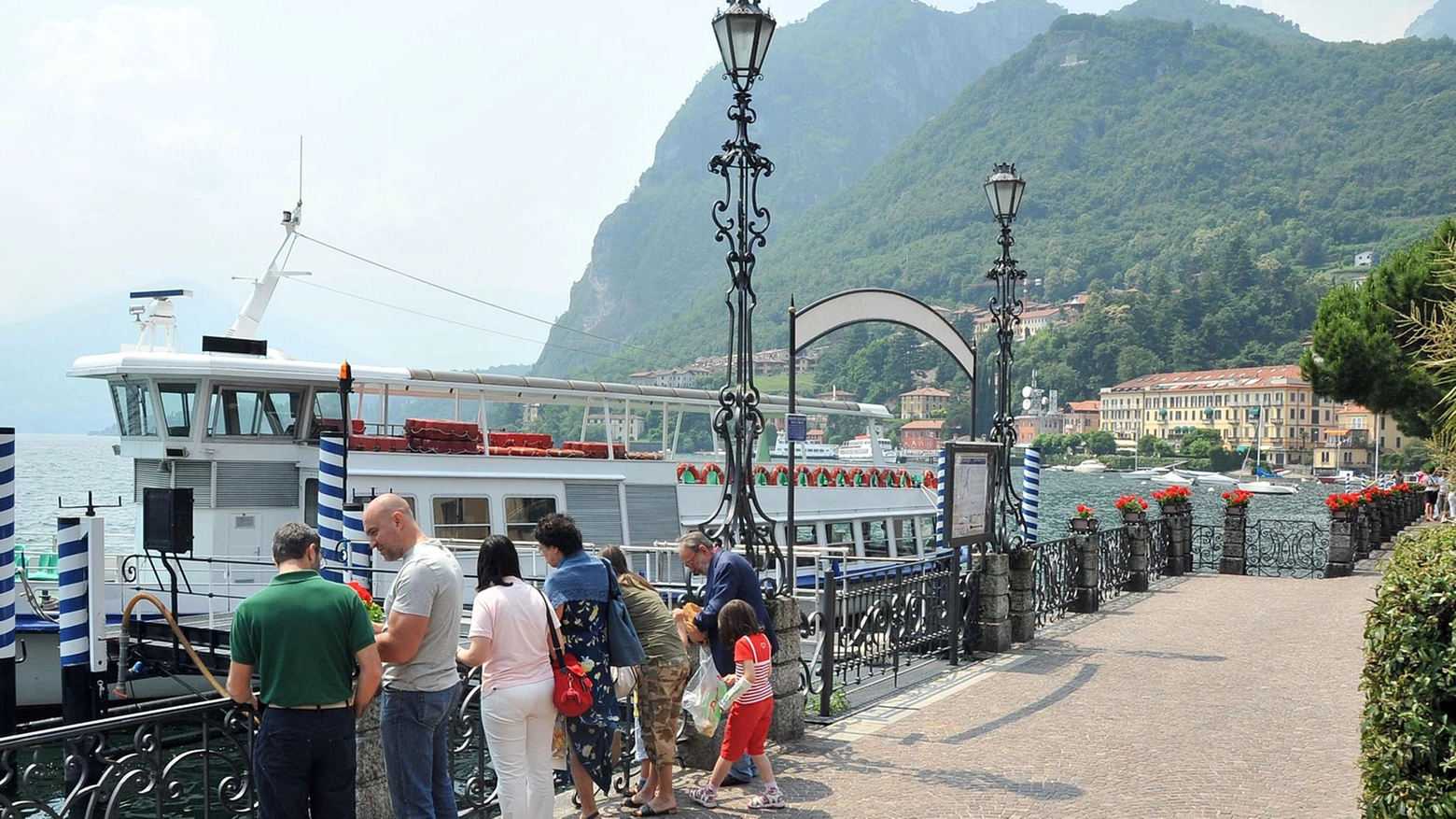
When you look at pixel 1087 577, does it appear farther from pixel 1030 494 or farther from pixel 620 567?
pixel 620 567

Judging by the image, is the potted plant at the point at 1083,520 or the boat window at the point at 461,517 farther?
the potted plant at the point at 1083,520

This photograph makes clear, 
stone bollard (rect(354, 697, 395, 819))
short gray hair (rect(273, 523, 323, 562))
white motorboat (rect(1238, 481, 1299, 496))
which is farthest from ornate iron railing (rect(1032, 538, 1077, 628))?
white motorboat (rect(1238, 481, 1299, 496))

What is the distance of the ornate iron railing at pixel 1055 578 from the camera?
54.3 feet

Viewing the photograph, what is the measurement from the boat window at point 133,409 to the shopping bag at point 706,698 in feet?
39.1

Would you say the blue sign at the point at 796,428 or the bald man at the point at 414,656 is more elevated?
the blue sign at the point at 796,428

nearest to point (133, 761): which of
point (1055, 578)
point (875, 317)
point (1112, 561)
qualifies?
point (875, 317)

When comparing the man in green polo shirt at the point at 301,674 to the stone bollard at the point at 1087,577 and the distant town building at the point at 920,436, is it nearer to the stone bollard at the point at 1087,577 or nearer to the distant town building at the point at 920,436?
the stone bollard at the point at 1087,577

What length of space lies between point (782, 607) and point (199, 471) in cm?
1069

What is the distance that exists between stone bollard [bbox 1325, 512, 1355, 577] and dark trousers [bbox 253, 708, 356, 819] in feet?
79.1

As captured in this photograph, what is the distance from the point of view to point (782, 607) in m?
9.51

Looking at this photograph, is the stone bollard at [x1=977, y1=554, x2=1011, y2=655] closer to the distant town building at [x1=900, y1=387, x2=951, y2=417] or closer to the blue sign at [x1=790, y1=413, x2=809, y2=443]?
the blue sign at [x1=790, y1=413, x2=809, y2=443]

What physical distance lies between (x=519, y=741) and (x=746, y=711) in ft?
6.32

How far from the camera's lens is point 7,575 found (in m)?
10.3

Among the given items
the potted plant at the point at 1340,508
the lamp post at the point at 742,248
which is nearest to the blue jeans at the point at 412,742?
the lamp post at the point at 742,248
